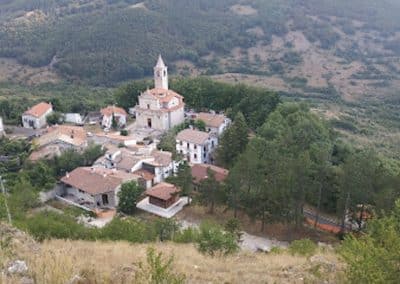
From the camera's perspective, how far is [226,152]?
40.6m

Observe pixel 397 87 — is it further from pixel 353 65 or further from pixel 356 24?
pixel 356 24

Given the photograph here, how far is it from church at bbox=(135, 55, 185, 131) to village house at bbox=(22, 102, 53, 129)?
10616 millimetres

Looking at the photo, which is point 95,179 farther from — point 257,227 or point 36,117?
point 36,117

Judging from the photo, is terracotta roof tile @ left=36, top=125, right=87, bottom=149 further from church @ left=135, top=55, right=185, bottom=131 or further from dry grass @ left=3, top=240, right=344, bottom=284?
dry grass @ left=3, top=240, right=344, bottom=284

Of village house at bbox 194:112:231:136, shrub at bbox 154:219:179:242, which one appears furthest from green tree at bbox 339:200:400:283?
village house at bbox 194:112:231:136

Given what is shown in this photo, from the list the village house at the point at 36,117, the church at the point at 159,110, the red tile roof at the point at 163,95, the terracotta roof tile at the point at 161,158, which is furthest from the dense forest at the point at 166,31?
the terracotta roof tile at the point at 161,158

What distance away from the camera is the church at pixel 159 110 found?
47.3 metres

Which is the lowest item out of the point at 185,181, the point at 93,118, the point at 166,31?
the point at 166,31

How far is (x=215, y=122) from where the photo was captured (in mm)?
46531

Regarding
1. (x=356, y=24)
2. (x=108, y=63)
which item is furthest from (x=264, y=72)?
(x=356, y=24)

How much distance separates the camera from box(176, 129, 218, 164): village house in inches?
1650

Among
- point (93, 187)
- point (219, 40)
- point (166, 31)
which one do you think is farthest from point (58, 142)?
point (219, 40)

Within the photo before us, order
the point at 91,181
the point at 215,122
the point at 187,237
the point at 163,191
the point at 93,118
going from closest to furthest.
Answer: the point at 187,237 < the point at 163,191 < the point at 91,181 < the point at 215,122 < the point at 93,118

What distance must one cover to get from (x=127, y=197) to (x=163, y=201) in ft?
8.68
